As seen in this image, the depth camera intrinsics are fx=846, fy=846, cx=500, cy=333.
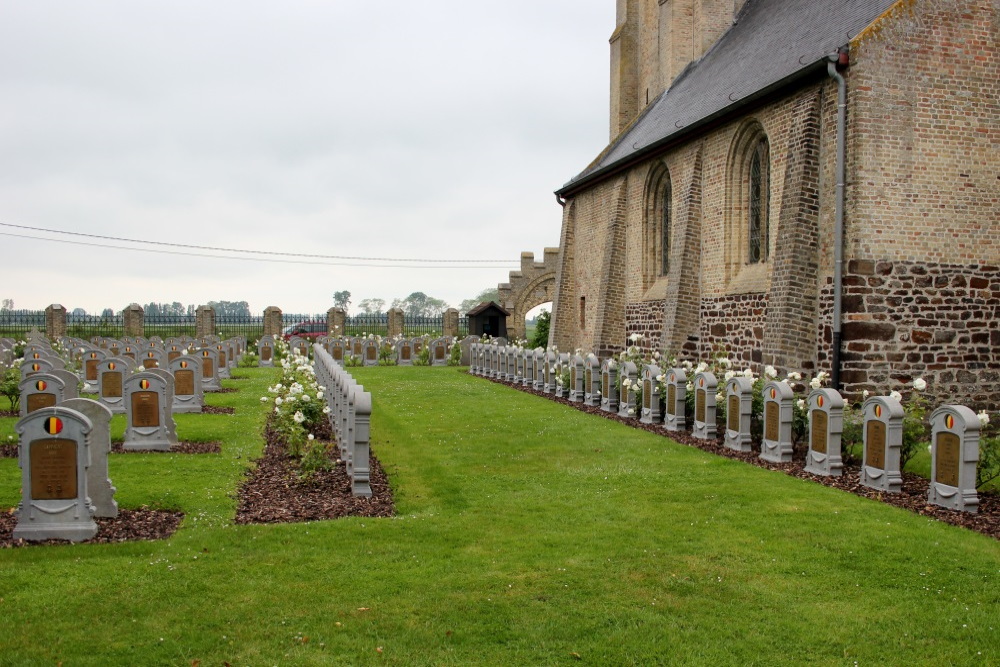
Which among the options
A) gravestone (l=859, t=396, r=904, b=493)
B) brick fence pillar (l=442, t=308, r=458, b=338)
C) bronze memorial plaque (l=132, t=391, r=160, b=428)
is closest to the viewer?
gravestone (l=859, t=396, r=904, b=493)

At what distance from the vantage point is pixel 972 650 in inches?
196

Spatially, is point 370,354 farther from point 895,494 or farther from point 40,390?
point 895,494

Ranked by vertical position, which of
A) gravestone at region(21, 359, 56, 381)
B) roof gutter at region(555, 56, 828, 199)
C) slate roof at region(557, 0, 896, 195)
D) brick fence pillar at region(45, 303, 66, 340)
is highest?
slate roof at region(557, 0, 896, 195)

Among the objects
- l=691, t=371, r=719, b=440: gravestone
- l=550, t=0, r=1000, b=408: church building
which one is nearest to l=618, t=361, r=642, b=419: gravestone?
l=691, t=371, r=719, b=440: gravestone

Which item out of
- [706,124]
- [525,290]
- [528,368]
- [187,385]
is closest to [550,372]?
[528,368]

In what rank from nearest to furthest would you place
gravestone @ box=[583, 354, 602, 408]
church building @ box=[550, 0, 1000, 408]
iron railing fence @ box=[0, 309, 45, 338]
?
church building @ box=[550, 0, 1000, 408]
gravestone @ box=[583, 354, 602, 408]
iron railing fence @ box=[0, 309, 45, 338]

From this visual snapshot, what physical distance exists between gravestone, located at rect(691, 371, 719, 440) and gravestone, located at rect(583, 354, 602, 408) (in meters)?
4.77

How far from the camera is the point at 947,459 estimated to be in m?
8.48

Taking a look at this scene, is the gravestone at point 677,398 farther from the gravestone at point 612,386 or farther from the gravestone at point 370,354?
the gravestone at point 370,354

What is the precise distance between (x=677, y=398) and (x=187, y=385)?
9143 millimetres

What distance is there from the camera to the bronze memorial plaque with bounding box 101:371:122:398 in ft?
50.1

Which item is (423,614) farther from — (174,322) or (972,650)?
(174,322)

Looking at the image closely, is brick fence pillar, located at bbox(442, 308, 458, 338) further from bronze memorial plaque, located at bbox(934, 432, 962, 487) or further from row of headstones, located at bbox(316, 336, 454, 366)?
bronze memorial plaque, located at bbox(934, 432, 962, 487)

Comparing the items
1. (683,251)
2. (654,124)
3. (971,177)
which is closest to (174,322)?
(654,124)
